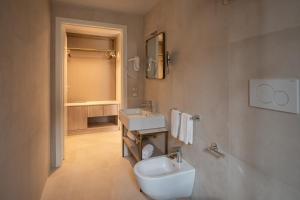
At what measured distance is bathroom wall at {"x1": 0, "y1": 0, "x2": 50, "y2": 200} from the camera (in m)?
1.11

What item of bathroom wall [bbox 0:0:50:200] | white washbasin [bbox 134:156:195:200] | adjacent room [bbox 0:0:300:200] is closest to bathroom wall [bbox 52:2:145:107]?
adjacent room [bbox 0:0:300:200]

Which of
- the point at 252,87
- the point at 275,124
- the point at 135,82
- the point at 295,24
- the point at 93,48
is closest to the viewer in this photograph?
the point at 295,24

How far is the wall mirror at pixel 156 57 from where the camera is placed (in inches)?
101

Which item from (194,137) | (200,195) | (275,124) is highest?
(275,124)

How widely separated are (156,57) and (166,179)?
66.3 inches

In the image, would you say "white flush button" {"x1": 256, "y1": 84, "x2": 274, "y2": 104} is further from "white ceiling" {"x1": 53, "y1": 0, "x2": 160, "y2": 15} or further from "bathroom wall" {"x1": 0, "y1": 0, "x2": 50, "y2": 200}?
"white ceiling" {"x1": 53, "y1": 0, "x2": 160, "y2": 15}

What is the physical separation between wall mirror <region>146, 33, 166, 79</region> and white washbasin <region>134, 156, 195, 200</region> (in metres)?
1.17

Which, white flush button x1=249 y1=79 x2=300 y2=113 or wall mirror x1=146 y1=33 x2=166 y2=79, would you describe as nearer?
white flush button x1=249 y1=79 x2=300 y2=113

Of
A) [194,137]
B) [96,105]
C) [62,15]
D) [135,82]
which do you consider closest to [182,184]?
[194,137]

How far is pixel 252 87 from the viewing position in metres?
1.26

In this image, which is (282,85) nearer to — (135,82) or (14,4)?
(14,4)

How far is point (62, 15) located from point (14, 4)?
1.77m

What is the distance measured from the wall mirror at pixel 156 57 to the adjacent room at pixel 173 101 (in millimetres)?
17

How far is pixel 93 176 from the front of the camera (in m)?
2.64
